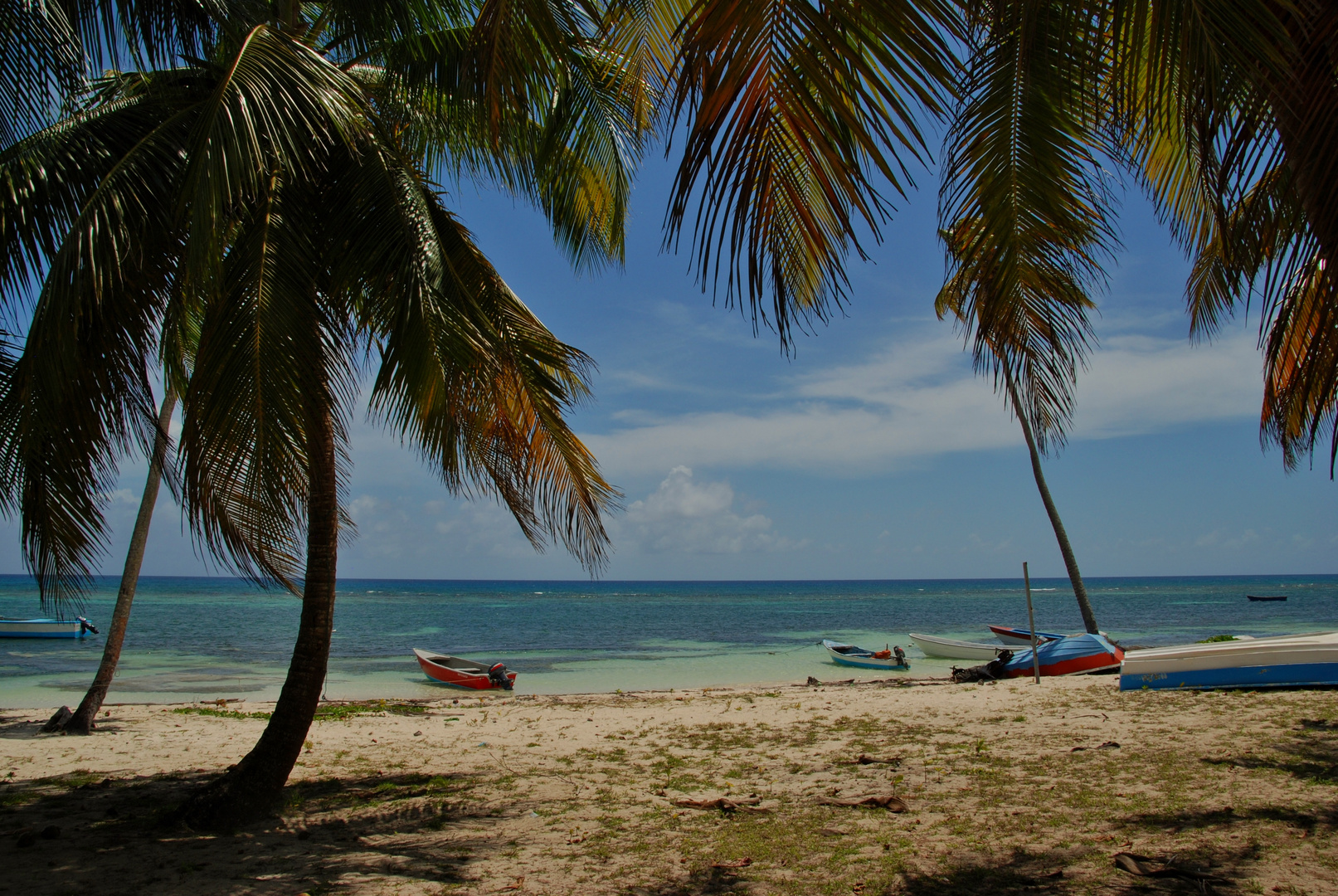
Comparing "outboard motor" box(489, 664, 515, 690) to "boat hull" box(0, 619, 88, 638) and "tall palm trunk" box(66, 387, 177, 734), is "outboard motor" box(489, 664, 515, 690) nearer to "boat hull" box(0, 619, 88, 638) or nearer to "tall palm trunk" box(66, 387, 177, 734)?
"tall palm trunk" box(66, 387, 177, 734)

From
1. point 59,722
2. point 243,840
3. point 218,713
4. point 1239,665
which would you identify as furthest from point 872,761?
point 218,713

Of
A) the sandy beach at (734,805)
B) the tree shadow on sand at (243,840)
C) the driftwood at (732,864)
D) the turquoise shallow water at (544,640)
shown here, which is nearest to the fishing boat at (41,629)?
the turquoise shallow water at (544,640)

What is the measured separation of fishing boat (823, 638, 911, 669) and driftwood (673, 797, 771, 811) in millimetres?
14383

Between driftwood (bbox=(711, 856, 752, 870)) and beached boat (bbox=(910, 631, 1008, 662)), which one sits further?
beached boat (bbox=(910, 631, 1008, 662))

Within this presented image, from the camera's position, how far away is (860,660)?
19.8 meters

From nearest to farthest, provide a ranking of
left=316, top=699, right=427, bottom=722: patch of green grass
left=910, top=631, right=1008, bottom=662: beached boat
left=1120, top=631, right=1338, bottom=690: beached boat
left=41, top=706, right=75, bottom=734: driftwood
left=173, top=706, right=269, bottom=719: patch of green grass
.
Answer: left=1120, top=631, right=1338, bottom=690: beached boat
left=41, top=706, right=75, bottom=734: driftwood
left=316, top=699, right=427, bottom=722: patch of green grass
left=173, top=706, right=269, bottom=719: patch of green grass
left=910, top=631, right=1008, bottom=662: beached boat

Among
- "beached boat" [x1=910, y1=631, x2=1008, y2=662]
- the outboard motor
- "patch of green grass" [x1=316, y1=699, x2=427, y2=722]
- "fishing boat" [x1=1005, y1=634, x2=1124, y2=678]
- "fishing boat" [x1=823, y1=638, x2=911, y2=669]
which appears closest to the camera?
"patch of green grass" [x1=316, y1=699, x2=427, y2=722]

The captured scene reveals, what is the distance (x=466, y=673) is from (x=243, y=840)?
12349mm

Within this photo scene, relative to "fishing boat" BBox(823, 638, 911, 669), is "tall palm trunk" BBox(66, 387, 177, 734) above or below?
above

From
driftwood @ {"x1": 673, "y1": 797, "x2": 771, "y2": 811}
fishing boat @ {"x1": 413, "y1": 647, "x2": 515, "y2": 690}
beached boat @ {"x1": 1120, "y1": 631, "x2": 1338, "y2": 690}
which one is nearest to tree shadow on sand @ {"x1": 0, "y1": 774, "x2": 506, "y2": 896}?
driftwood @ {"x1": 673, "y1": 797, "x2": 771, "y2": 811}

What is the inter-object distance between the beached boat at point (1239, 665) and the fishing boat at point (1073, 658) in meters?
3.84

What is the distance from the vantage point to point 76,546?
4.13m

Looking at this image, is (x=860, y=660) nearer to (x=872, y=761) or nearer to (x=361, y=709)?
(x=361, y=709)

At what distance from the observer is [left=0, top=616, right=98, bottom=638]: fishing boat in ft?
86.7
